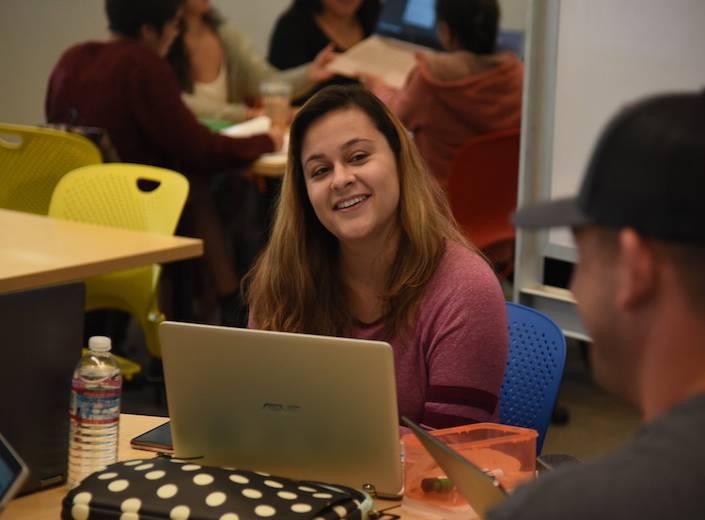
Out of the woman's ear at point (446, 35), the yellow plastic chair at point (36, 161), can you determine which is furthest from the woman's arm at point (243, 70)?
the yellow plastic chair at point (36, 161)

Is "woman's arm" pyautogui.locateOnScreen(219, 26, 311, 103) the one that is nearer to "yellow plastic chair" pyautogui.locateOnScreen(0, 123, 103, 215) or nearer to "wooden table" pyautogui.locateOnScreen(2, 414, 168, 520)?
"yellow plastic chair" pyautogui.locateOnScreen(0, 123, 103, 215)

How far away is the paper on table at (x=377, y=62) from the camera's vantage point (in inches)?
211

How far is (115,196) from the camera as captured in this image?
368cm

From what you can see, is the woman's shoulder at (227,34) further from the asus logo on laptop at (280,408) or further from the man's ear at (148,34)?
the asus logo on laptop at (280,408)

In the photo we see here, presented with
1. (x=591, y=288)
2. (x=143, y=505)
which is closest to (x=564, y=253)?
(x=143, y=505)

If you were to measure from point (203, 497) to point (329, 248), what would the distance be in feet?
2.77

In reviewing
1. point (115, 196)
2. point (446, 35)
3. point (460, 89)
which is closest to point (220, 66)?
point (446, 35)

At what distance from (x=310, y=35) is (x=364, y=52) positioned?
496 mm

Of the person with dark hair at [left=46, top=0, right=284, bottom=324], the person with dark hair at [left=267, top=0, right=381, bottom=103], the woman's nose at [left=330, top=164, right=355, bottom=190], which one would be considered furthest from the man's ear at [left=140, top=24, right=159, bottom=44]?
the woman's nose at [left=330, top=164, right=355, bottom=190]

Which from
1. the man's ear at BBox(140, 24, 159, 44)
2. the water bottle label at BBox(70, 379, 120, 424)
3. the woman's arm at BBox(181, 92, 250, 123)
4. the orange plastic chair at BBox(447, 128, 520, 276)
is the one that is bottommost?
the orange plastic chair at BBox(447, 128, 520, 276)

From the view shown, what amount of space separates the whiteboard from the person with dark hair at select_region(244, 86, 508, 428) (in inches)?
42.1

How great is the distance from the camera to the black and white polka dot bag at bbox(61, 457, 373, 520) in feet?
5.06

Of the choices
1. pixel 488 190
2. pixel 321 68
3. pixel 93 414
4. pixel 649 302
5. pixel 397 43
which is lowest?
pixel 488 190

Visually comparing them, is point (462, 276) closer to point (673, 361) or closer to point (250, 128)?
point (673, 361)
